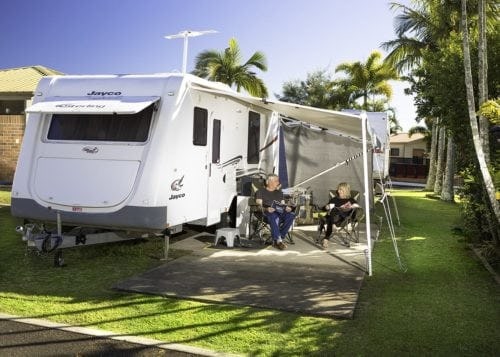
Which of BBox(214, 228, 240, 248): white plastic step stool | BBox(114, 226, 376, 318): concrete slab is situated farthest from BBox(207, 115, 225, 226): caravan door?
BBox(114, 226, 376, 318): concrete slab

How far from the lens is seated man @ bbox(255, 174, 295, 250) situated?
811cm

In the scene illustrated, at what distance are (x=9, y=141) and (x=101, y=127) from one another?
43.7ft

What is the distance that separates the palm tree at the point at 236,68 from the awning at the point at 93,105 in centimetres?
1977

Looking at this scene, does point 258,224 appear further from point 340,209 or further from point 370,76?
point 370,76

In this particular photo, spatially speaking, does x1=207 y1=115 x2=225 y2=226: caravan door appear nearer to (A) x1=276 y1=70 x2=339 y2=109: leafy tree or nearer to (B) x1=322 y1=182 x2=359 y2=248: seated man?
(B) x1=322 y1=182 x2=359 y2=248: seated man

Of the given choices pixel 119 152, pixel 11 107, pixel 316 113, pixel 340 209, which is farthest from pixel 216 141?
pixel 11 107

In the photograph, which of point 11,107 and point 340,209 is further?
point 11,107

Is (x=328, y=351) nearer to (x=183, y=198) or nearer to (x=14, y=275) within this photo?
(x=183, y=198)

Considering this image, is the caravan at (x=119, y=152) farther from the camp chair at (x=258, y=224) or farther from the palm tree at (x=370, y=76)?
the palm tree at (x=370, y=76)

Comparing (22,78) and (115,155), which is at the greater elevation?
(22,78)

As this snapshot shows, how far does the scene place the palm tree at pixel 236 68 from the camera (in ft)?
86.0

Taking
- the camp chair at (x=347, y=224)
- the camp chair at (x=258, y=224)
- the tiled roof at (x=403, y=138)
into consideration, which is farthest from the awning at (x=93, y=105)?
the tiled roof at (x=403, y=138)

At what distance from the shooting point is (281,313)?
4.89 m

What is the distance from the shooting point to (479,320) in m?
4.80
